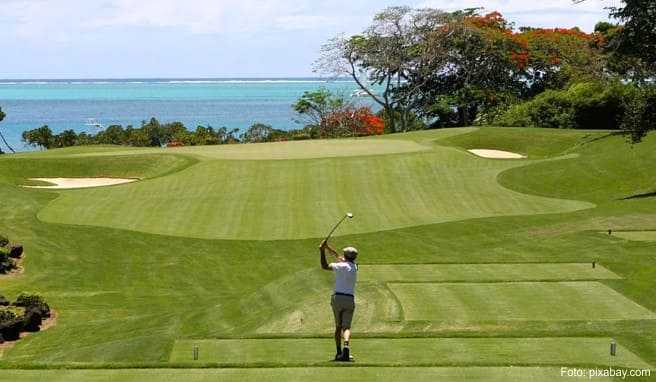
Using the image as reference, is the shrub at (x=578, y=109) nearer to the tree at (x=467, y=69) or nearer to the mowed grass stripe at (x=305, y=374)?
the tree at (x=467, y=69)

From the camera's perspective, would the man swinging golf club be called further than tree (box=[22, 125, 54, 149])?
No

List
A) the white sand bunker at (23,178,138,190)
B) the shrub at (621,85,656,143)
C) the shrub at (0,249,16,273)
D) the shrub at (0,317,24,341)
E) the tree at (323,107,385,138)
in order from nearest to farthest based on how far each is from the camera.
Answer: the shrub at (0,317,24,341)
the shrub at (0,249,16,273)
the shrub at (621,85,656,143)
the white sand bunker at (23,178,138,190)
the tree at (323,107,385,138)

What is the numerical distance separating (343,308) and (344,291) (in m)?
0.25

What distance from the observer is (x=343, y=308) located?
14367 mm

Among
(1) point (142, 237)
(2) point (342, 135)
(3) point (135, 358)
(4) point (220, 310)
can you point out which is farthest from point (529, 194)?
(2) point (342, 135)

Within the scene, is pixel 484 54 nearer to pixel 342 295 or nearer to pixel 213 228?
pixel 213 228

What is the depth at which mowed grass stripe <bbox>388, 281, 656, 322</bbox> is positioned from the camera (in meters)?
18.2

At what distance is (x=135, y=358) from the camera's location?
1627cm

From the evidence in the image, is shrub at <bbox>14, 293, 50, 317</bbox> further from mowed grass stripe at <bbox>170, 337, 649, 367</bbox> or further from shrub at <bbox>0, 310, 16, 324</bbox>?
mowed grass stripe at <bbox>170, 337, 649, 367</bbox>

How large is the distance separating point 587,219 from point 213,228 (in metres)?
12.9

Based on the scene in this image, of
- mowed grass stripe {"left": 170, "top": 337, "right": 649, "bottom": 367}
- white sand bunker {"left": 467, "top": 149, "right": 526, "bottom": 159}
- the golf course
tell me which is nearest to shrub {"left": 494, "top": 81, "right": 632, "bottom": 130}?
the golf course

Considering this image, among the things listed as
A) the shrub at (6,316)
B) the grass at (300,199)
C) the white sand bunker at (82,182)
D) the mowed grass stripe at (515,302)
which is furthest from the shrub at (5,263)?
the white sand bunker at (82,182)

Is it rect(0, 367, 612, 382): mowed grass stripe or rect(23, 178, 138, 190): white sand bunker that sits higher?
rect(0, 367, 612, 382): mowed grass stripe

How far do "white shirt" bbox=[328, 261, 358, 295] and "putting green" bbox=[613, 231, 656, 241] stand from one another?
668 inches
